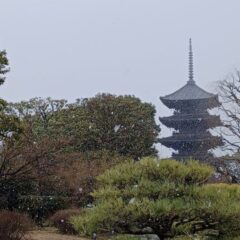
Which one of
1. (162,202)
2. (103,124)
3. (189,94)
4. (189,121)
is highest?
(189,94)

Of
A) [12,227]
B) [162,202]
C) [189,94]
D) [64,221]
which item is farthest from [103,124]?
[162,202]

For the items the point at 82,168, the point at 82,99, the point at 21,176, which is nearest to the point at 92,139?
the point at 82,99

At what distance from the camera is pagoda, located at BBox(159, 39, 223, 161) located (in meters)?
32.2

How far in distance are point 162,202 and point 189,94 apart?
30285 mm

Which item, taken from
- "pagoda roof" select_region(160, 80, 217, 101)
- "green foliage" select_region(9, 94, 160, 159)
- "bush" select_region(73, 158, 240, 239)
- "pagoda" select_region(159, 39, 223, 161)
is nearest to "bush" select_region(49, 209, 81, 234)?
"bush" select_region(73, 158, 240, 239)

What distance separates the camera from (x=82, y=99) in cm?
2867

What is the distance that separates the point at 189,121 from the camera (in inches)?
1324

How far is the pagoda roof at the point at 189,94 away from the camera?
34594mm

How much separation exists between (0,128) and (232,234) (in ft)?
21.0

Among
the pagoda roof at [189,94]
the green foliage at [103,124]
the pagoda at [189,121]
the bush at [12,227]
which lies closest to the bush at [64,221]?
the bush at [12,227]

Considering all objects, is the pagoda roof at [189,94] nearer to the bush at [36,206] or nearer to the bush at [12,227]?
the bush at [36,206]

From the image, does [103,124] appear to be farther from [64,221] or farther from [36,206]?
[64,221]

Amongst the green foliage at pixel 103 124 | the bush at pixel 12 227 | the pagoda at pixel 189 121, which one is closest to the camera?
the bush at pixel 12 227

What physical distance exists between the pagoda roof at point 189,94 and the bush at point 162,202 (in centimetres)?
2759
